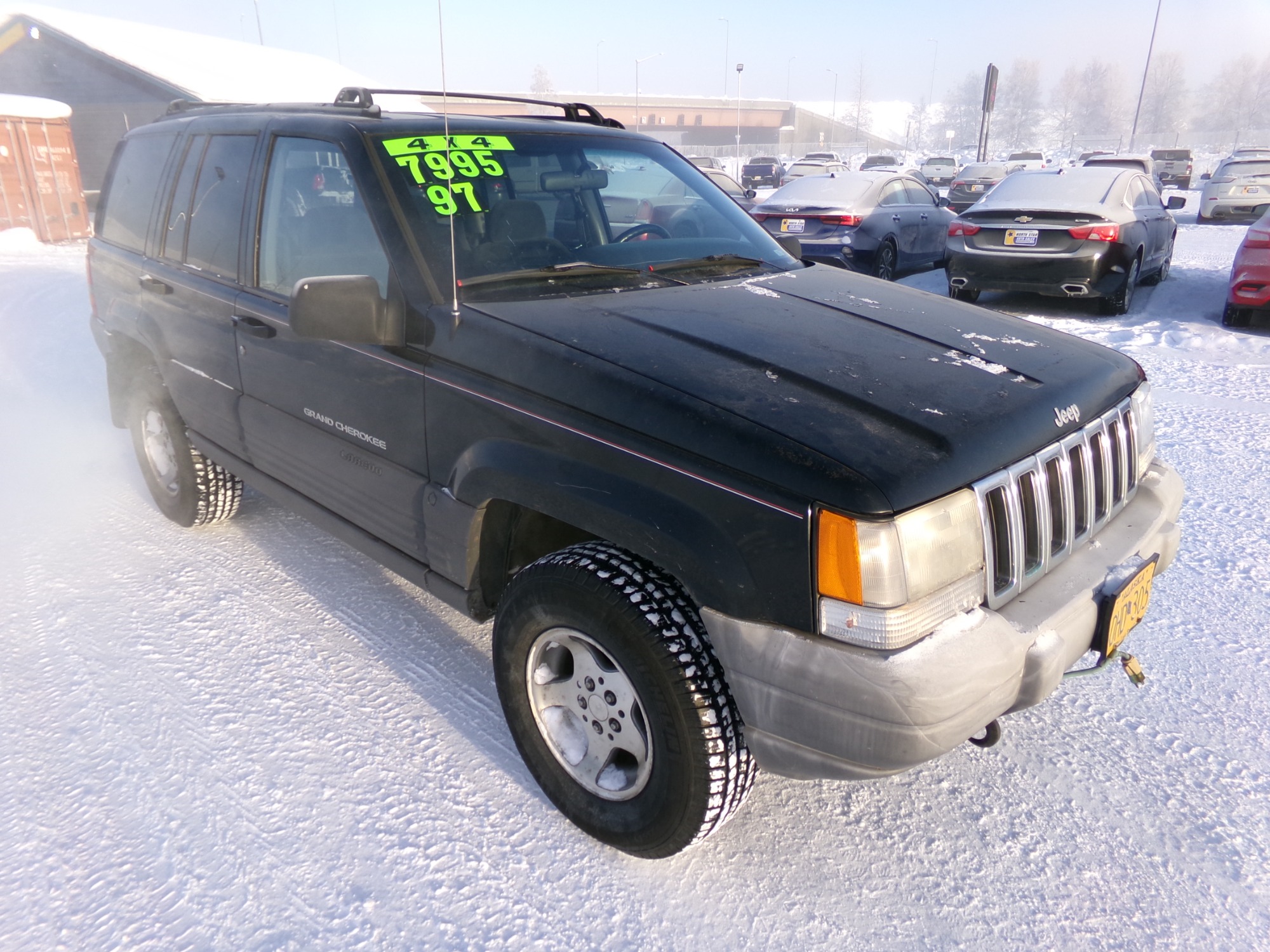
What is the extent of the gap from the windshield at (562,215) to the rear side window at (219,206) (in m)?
0.93

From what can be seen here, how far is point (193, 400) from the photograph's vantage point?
377 cm

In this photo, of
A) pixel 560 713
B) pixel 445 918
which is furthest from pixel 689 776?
pixel 445 918

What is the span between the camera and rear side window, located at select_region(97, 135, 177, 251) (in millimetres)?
4031

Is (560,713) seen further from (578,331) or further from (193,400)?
(193,400)

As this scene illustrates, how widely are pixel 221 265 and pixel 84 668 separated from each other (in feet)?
5.21

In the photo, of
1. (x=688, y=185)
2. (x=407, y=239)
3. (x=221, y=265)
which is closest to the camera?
(x=407, y=239)

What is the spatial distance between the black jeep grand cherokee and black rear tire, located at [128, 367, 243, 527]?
0.61 metres

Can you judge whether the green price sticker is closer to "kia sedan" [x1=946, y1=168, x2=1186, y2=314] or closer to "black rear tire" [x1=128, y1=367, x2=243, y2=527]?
"black rear tire" [x1=128, y1=367, x2=243, y2=527]

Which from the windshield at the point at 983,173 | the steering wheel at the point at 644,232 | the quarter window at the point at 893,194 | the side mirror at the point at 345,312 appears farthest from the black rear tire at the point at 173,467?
the windshield at the point at 983,173

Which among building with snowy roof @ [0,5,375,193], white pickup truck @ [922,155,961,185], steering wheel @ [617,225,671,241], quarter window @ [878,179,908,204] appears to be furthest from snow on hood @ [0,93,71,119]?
white pickup truck @ [922,155,961,185]

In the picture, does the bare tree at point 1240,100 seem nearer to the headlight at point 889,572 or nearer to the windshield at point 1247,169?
the windshield at point 1247,169

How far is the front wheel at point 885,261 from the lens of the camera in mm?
10164

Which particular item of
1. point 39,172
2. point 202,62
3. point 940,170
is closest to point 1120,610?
point 39,172

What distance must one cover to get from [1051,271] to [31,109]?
16471 millimetres
